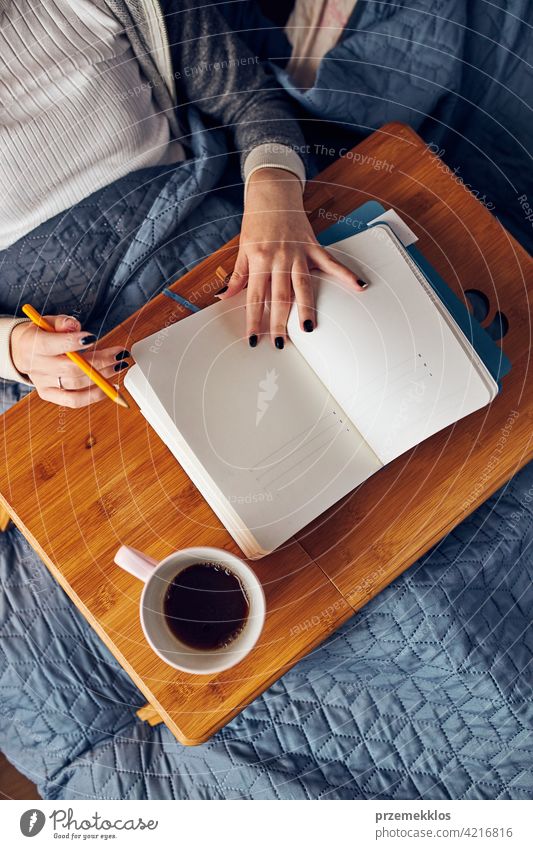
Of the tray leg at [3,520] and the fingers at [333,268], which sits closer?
the fingers at [333,268]

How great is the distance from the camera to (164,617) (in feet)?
1.39

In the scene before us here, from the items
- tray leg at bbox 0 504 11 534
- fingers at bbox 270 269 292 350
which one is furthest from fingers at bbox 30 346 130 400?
tray leg at bbox 0 504 11 534

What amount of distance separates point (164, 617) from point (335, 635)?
252 mm

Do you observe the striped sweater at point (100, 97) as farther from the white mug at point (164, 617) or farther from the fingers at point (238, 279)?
the white mug at point (164, 617)

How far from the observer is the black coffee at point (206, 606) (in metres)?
0.43

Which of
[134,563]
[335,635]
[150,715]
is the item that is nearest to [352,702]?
[335,635]

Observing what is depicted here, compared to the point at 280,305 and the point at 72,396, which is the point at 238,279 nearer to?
the point at 280,305

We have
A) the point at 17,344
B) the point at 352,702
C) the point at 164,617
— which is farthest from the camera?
the point at 352,702

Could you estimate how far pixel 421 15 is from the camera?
1.98ft

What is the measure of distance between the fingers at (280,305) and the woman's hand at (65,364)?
12 centimetres

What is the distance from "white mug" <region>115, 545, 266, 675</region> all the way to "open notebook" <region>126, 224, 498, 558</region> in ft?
0.10

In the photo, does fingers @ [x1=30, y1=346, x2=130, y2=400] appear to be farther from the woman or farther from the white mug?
the white mug

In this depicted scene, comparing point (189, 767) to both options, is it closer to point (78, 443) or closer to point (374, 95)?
Answer: point (78, 443)

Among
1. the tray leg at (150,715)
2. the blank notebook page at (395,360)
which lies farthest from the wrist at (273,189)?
the tray leg at (150,715)
